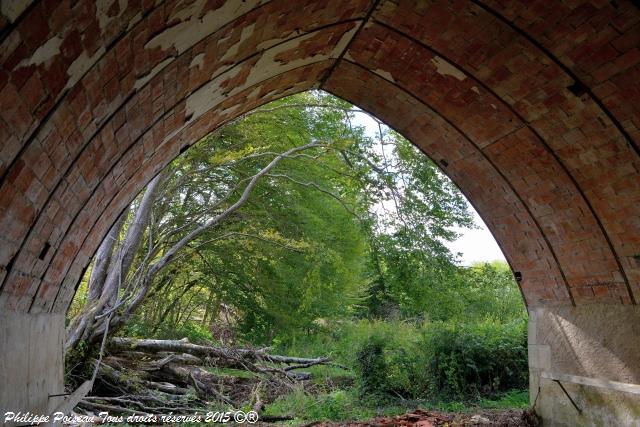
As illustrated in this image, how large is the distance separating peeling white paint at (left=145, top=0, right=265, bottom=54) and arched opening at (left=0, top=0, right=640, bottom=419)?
20mm

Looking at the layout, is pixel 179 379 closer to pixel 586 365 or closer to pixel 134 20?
pixel 586 365

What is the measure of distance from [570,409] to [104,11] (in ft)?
24.8

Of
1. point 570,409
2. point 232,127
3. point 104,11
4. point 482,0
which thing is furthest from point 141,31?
point 232,127

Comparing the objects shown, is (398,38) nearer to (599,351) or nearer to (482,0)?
(482,0)

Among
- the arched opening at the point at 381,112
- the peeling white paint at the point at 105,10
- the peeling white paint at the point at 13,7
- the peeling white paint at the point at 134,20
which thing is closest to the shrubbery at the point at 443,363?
the arched opening at the point at 381,112

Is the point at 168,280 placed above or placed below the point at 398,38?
below

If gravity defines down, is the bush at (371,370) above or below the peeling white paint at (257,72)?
below

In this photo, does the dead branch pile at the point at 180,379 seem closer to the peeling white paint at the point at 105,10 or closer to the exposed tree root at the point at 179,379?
the exposed tree root at the point at 179,379

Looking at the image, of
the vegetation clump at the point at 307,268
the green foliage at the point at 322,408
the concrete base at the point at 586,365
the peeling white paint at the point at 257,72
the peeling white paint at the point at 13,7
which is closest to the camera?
the peeling white paint at the point at 13,7

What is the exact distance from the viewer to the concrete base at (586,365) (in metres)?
6.40

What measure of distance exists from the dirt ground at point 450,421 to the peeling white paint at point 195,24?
248 inches

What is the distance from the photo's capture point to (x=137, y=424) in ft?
26.1

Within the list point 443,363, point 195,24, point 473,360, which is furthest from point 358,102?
point 473,360

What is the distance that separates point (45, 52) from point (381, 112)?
19.2 ft
